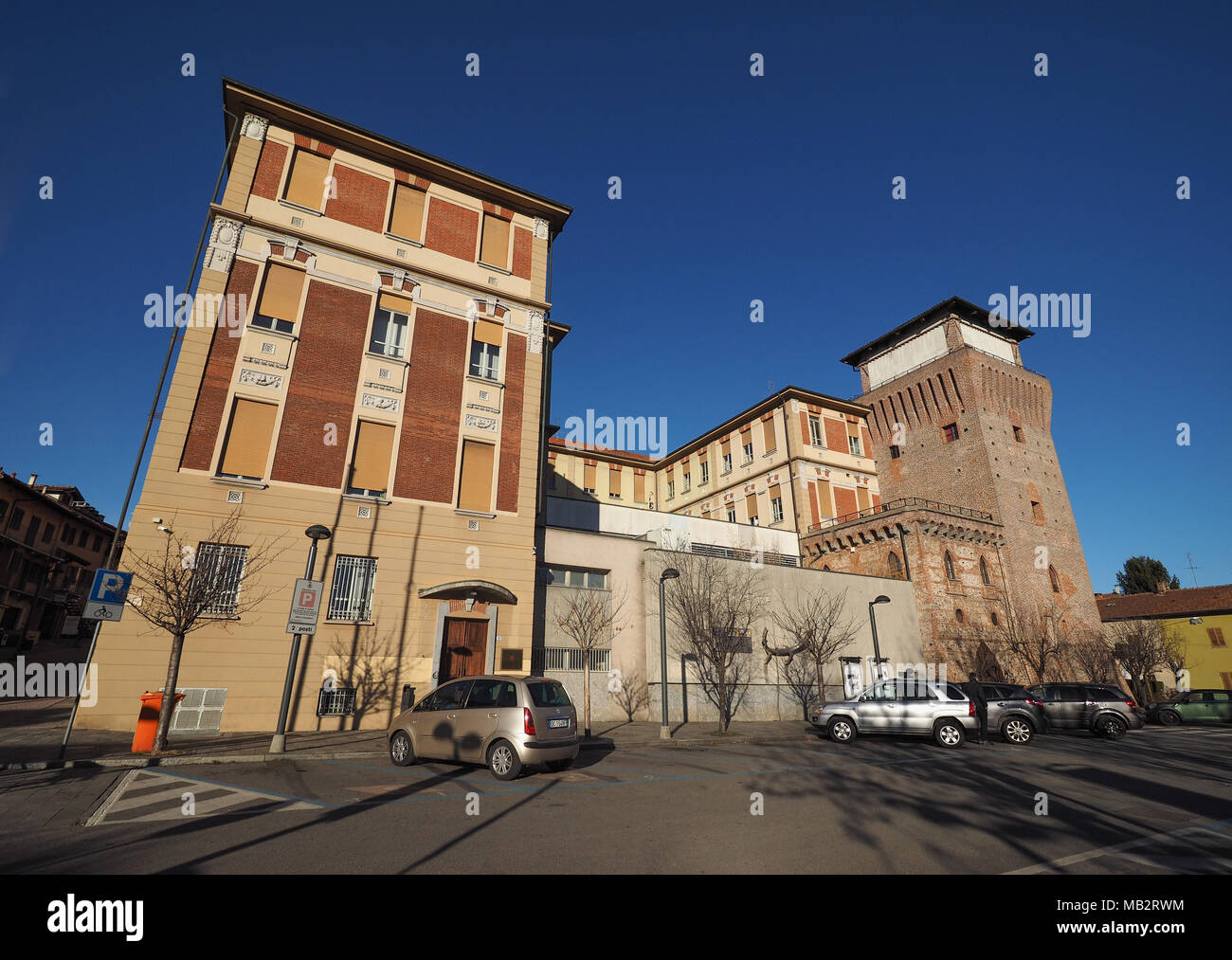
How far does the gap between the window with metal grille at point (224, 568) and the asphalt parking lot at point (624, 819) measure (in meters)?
5.42

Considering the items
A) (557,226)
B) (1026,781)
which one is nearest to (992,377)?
(557,226)

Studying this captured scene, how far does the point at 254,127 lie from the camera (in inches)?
720

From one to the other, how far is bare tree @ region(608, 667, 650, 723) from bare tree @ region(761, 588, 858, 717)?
6286 millimetres

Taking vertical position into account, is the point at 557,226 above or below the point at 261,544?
above

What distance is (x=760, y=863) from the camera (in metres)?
5.47

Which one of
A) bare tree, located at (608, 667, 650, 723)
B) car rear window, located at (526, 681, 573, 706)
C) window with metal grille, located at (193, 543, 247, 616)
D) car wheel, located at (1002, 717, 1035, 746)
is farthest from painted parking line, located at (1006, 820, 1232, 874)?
window with metal grille, located at (193, 543, 247, 616)

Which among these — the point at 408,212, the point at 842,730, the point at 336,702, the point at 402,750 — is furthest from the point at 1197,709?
the point at 408,212

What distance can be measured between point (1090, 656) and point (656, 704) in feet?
101

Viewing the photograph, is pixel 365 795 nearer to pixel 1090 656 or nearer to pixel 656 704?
pixel 656 704

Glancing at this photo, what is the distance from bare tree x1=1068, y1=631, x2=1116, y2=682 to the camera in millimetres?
34625

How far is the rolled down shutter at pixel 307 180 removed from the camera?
1869 cm

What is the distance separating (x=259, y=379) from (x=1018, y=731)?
968 inches

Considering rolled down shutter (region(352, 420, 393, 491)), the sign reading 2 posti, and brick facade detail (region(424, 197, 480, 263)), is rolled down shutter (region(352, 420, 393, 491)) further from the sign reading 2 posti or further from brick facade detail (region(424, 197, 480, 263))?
brick facade detail (region(424, 197, 480, 263))
